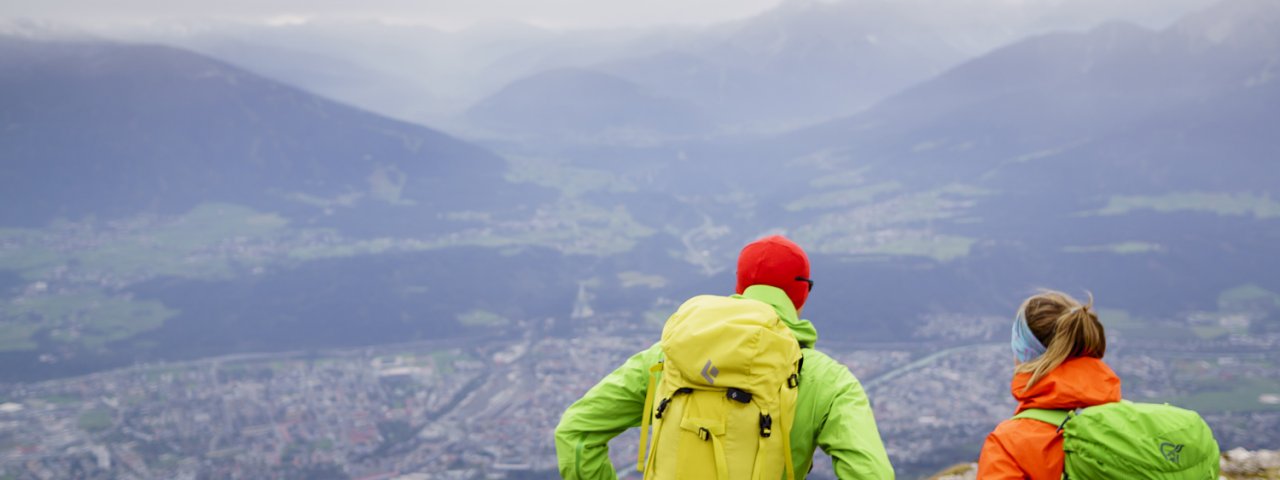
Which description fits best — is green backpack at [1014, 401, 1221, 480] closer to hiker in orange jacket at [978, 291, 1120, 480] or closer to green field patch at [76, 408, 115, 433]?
hiker in orange jacket at [978, 291, 1120, 480]

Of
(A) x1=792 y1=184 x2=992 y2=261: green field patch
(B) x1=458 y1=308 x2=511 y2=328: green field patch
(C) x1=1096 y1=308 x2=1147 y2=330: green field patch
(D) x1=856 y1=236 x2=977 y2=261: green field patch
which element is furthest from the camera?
(A) x1=792 y1=184 x2=992 y2=261: green field patch

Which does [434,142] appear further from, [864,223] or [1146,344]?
[1146,344]

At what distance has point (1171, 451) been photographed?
9.49ft

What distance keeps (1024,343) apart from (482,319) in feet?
231

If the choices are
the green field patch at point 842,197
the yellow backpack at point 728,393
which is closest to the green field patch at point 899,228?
the green field patch at point 842,197

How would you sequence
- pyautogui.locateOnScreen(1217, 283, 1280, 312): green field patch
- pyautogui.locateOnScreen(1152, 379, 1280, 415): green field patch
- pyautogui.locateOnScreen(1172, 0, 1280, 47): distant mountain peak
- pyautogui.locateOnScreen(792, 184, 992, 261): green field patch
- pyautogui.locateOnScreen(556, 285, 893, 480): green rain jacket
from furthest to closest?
1. pyautogui.locateOnScreen(1172, 0, 1280, 47): distant mountain peak
2. pyautogui.locateOnScreen(792, 184, 992, 261): green field patch
3. pyautogui.locateOnScreen(1217, 283, 1280, 312): green field patch
4. pyautogui.locateOnScreen(1152, 379, 1280, 415): green field patch
5. pyautogui.locateOnScreen(556, 285, 893, 480): green rain jacket

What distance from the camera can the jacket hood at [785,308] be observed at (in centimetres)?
329

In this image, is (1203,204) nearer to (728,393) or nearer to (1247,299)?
(1247,299)

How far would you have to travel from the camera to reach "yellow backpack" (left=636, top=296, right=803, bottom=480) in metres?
2.83

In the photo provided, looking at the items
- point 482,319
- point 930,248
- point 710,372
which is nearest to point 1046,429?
point 710,372

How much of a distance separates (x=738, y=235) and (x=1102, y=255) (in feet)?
137

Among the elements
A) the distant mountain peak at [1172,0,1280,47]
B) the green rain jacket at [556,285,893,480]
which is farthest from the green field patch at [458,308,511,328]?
the distant mountain peak at [1172,0,1280,47]

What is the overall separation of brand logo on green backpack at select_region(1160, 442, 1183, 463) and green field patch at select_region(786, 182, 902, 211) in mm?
114478

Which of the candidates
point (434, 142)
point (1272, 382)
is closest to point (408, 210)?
point (434, 142)
